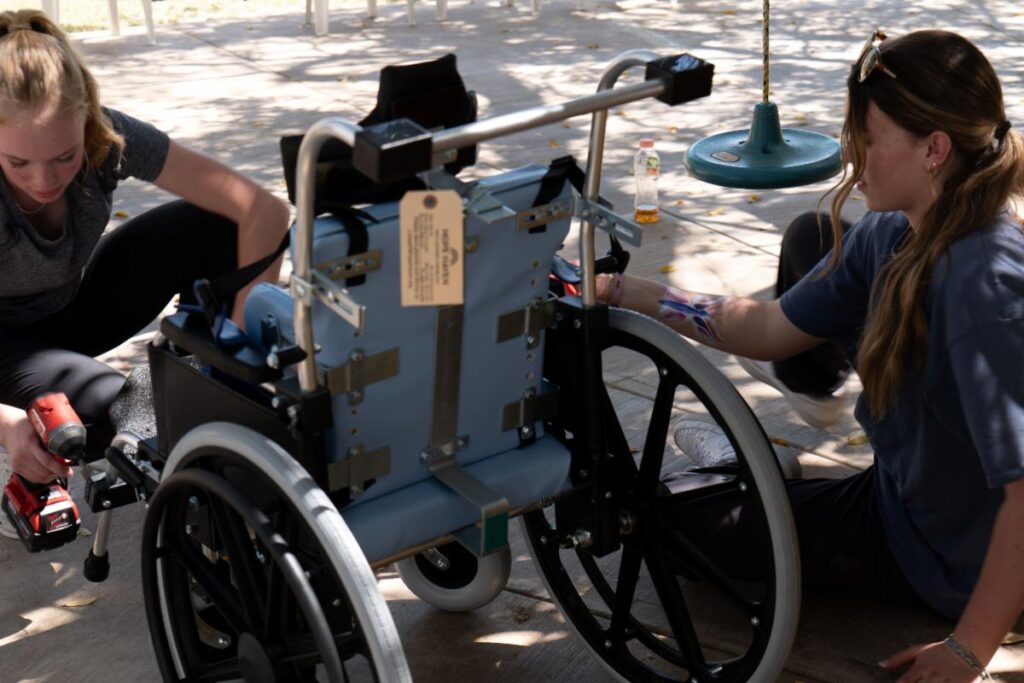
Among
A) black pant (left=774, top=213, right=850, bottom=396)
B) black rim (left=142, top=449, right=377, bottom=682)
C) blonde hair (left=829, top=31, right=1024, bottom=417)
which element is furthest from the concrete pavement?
blonde hair (left=829, top=31, right=1024, bottom=417)

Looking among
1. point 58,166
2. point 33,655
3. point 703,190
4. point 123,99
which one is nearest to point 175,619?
point 33,655

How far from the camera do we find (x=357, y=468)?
7.43ft

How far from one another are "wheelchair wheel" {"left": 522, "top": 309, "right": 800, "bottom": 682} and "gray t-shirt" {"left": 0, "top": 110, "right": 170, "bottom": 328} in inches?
48.9

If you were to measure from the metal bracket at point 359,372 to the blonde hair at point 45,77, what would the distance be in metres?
1.07

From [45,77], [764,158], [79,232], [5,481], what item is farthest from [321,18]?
[45,77]

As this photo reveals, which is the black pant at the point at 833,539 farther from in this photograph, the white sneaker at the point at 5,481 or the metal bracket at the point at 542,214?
the white sneaker at the point at 5,481

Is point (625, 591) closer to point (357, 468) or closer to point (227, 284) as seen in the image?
point (357, 468)

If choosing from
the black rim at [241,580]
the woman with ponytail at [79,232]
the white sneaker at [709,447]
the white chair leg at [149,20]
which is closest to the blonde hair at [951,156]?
the white sneaker at [709,447]

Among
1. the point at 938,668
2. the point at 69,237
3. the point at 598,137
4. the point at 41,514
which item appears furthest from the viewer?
the point at 69,237

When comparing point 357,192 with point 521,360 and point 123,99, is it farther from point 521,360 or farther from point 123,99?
point 123,99

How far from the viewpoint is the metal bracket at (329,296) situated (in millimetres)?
1950

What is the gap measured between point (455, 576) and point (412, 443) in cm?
65

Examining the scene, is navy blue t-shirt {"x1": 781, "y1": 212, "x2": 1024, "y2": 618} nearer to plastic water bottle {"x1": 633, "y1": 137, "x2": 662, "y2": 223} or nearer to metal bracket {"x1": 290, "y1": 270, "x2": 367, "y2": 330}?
metal bracket {"x1": 290, "y1": 270, "x2": 367, "y2": 330}

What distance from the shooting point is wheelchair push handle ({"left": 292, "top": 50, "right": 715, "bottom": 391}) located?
183cm
